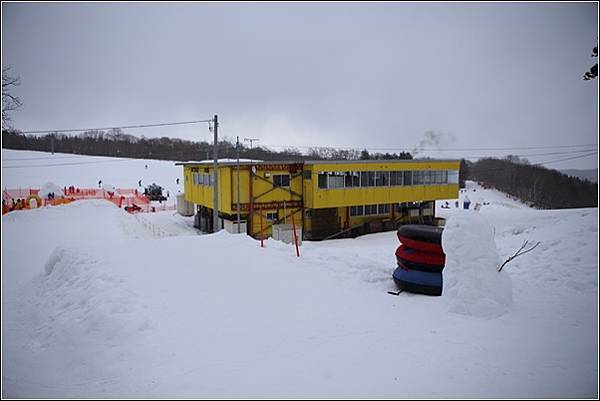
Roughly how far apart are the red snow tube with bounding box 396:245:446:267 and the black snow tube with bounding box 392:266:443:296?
234 millimetres

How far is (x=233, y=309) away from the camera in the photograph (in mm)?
6941

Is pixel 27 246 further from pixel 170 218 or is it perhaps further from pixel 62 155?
pixel 62 155

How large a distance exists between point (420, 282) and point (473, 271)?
1.38 metres

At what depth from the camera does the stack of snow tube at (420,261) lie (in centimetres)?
829

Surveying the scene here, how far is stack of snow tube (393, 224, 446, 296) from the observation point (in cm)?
829

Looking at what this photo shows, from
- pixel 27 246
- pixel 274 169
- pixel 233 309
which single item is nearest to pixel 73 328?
pixel 233 309

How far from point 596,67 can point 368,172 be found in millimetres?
17583

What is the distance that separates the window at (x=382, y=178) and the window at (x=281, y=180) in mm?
6355

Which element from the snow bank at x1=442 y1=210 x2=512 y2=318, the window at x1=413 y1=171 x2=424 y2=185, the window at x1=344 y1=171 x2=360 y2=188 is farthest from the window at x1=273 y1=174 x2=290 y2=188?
the snow bank at x1=442 y1=210 x2=512 y2=318

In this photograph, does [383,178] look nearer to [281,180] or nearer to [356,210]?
[356,210]

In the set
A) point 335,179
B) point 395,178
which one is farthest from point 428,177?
point 335,179

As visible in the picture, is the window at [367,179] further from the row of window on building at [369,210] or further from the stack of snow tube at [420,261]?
the stack of snow tube at [420,261]

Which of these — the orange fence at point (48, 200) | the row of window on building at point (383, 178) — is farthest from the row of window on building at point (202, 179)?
the orange fence at point (48, 200)

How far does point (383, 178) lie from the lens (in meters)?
27.0
